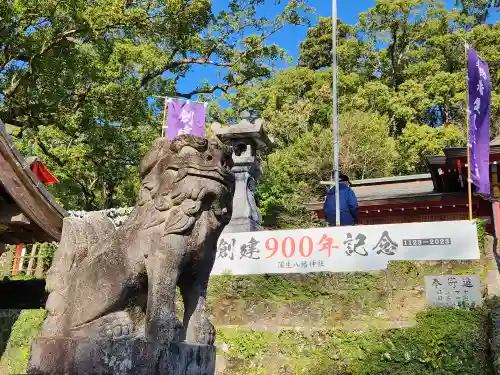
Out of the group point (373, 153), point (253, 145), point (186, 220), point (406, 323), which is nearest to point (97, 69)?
point (253, 145)

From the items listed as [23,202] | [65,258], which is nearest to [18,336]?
[23,202]

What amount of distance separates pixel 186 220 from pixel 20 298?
385cm

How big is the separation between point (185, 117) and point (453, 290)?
7.66 meters

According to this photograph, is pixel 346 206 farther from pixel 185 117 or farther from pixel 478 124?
pixel 185 117

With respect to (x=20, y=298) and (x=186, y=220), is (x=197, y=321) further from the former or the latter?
(x=20, y=298)

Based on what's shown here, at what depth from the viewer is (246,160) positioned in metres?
9.53

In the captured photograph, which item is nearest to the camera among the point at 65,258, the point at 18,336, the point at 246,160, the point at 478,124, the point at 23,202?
the point at 65,258

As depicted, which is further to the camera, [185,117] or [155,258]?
[185,117]

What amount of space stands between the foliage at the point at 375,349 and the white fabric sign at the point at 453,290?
0.22m

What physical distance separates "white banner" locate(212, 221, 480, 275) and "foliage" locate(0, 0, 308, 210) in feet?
23.3

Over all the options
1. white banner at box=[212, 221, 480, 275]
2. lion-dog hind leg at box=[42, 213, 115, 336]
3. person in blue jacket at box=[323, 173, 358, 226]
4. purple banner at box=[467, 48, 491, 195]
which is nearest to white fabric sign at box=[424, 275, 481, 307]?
white banner at box=[212, 221, 480, 275]

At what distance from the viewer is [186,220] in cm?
301

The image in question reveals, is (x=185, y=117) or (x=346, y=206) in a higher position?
(x=185, y=117)

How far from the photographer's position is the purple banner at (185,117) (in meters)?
11.9
